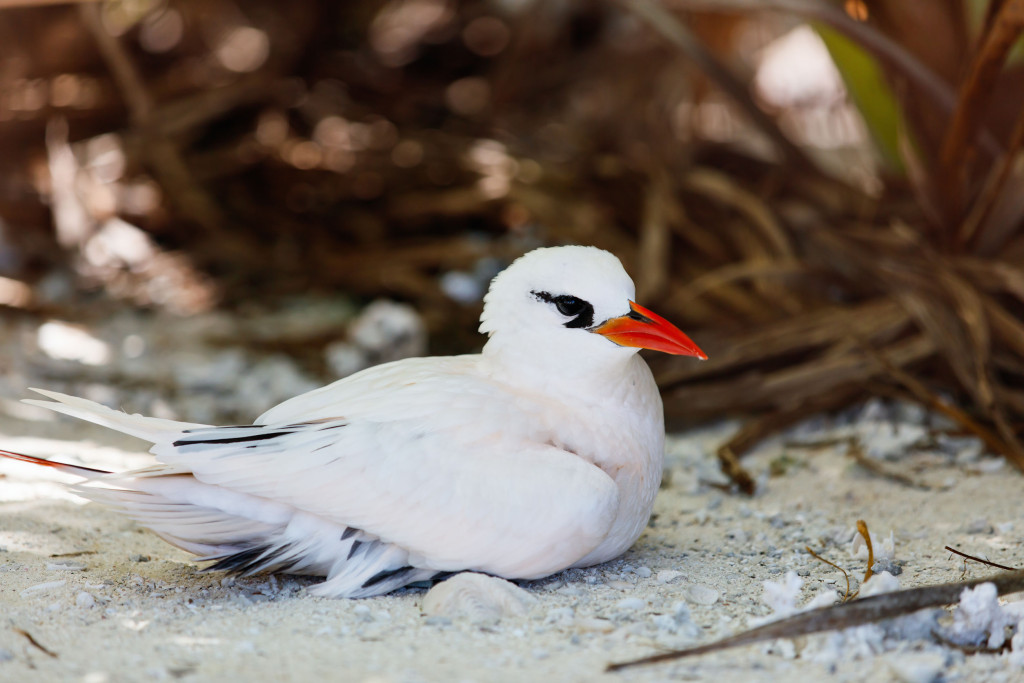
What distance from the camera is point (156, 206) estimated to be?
612cm

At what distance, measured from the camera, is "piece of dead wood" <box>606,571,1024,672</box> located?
197 centimetres

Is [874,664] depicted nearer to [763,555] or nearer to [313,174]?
[763,555]

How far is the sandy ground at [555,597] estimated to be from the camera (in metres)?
2.00

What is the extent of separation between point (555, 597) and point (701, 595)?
342 mm

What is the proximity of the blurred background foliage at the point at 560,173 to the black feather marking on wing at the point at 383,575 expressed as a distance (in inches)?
66.3

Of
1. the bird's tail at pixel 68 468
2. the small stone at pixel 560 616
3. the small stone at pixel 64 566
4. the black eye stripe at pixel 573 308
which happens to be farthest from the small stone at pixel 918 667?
the small stone at pixel 64 566

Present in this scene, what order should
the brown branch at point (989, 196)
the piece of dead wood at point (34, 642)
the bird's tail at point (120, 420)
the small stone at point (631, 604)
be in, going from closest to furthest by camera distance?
the piece of dead wood at point (34, 642) < the small stone at point (631, 604) < the bird's tail at point (120, 420) < the brown branch at point (989, 196)

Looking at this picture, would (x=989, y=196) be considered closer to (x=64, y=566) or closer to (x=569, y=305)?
(x=569, y=305)

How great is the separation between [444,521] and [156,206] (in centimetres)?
443

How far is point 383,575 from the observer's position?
2438mm

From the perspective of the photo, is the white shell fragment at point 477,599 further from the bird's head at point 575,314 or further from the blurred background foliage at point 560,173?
the blurred background foliage at point 560,173

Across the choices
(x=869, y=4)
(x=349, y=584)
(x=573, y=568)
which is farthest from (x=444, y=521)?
(x=869, y=4)

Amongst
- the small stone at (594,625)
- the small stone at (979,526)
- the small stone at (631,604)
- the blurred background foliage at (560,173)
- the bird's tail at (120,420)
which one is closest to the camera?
the small stone at (594,625)

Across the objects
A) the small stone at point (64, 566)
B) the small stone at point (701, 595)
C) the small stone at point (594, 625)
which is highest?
the small stone at point (64, 566)
